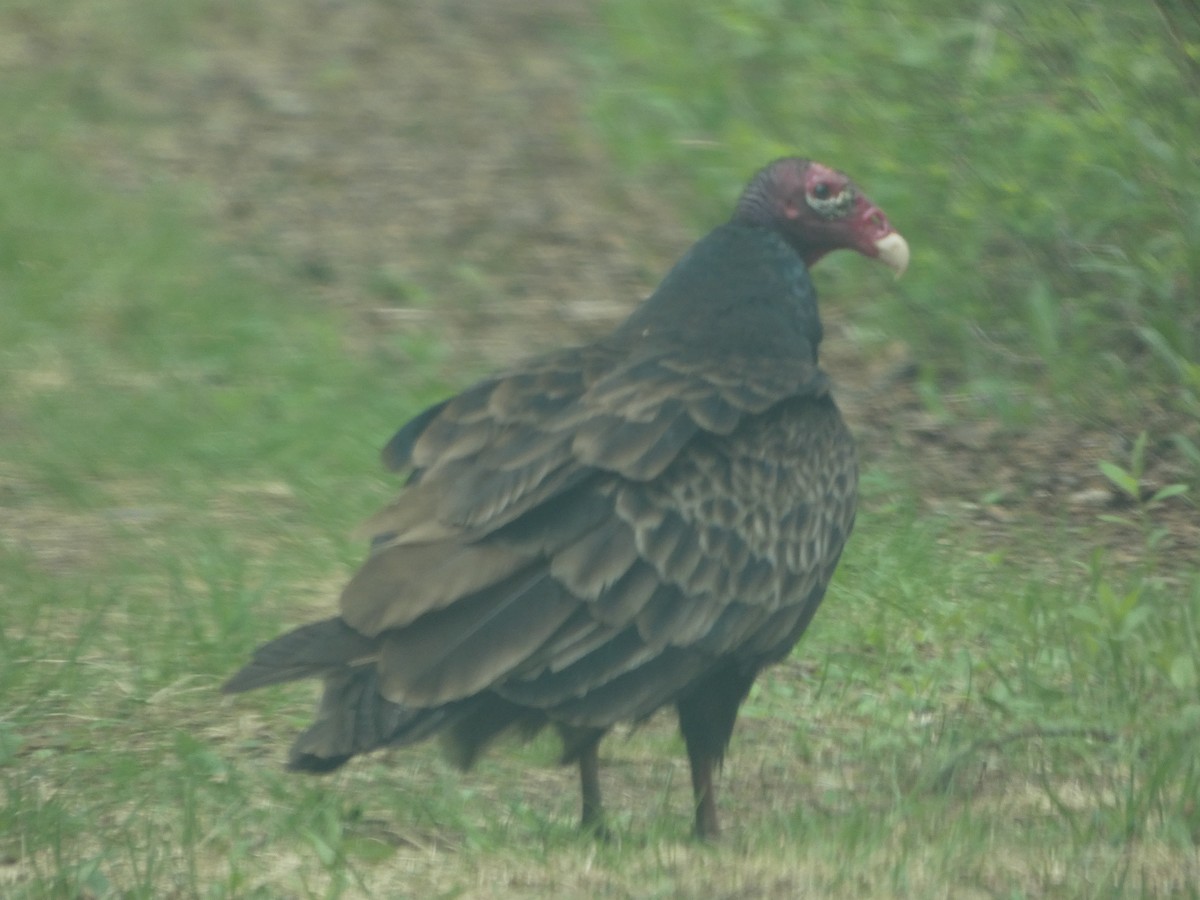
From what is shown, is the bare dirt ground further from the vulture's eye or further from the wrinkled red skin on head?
the vulture's eye

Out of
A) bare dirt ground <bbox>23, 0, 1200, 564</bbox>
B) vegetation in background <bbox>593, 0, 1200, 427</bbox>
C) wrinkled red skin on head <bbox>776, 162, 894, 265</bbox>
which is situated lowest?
bare dirt ground <bbox>23, 0, 1200, 564</bbox>

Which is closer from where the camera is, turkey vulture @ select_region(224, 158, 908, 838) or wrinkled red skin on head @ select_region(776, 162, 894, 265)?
turkey vulture @ select_region(224, 158, 908, 838)

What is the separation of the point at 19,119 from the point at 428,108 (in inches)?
79.6

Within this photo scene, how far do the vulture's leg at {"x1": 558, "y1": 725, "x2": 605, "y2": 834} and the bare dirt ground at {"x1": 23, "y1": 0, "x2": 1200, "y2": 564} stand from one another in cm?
209

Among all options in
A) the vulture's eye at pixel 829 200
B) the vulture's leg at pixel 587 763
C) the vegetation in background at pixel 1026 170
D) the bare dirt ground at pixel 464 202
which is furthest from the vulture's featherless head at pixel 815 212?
the vulture's leg at pixel 587 763

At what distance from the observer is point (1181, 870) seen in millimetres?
3486

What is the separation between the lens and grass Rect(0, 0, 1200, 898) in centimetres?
357

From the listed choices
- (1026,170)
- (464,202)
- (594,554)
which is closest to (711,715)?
(594,554)

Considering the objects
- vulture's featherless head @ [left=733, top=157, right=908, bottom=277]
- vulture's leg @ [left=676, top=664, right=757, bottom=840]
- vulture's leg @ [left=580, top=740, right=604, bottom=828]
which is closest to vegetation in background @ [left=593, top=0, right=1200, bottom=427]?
vulture's featherless head @ [left=733, top=157, right=908, bottom=277]

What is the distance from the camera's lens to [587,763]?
400 cm

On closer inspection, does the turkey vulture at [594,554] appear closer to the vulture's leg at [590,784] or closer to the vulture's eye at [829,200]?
the vulture's leg at [590,784]

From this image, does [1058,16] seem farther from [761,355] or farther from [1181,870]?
[1181,870]

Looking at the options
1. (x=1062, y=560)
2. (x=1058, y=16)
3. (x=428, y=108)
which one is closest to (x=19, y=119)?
(x=428, y=108)

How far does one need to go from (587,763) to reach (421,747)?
2.00ft
